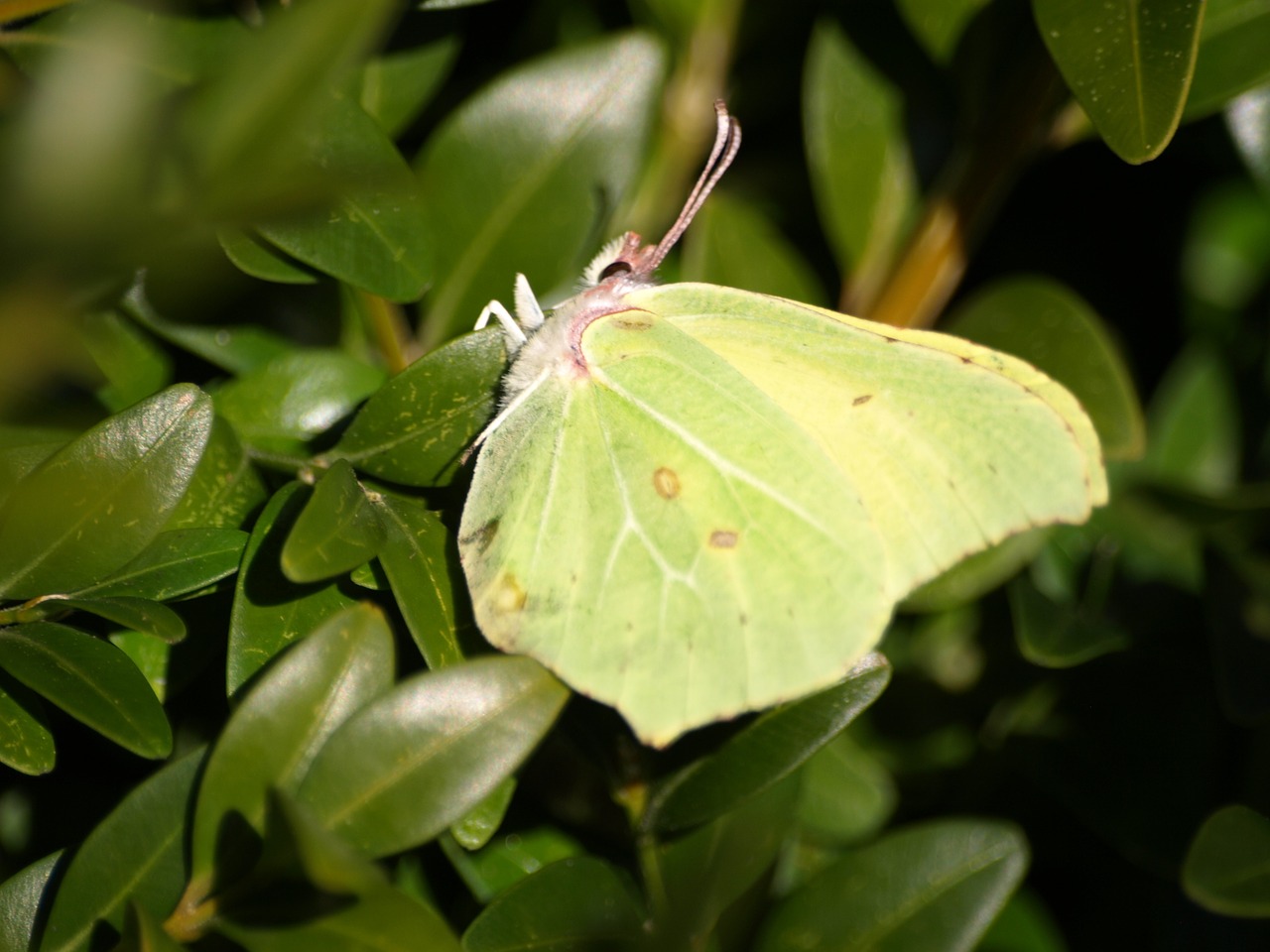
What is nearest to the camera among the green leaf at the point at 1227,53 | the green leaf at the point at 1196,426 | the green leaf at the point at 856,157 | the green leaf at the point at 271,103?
the green leaf at the point at 271,103

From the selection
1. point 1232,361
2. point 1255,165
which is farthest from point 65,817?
point 1232,361

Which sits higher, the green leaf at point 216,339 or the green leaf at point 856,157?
the green leaf at point 216,339

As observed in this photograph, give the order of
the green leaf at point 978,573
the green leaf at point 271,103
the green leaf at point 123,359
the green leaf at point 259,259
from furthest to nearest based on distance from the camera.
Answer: the green leaf at point 978,573, the green leaf at point 123,359, the green leaf at point 259,259, the green leaf at point 271,103

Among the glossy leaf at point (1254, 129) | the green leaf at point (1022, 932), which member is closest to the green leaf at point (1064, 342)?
the glossy leaf at point (1254, 129)

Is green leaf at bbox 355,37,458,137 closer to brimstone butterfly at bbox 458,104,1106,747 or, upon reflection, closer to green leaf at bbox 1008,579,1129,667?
brimstone butterfly at bbox 458,104,1106,747

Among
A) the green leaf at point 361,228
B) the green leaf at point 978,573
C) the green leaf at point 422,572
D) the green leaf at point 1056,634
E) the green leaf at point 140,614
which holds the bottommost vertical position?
the green leaf at point 978,573

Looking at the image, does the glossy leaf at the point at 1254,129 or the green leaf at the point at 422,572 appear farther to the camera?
the glossy leaf at the point at 1254,129

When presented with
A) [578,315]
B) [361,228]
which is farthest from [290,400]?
[578,315]

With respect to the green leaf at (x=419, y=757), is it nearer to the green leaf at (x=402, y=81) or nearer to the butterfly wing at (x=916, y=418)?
the butterfly wing at (x=916, y=418)
